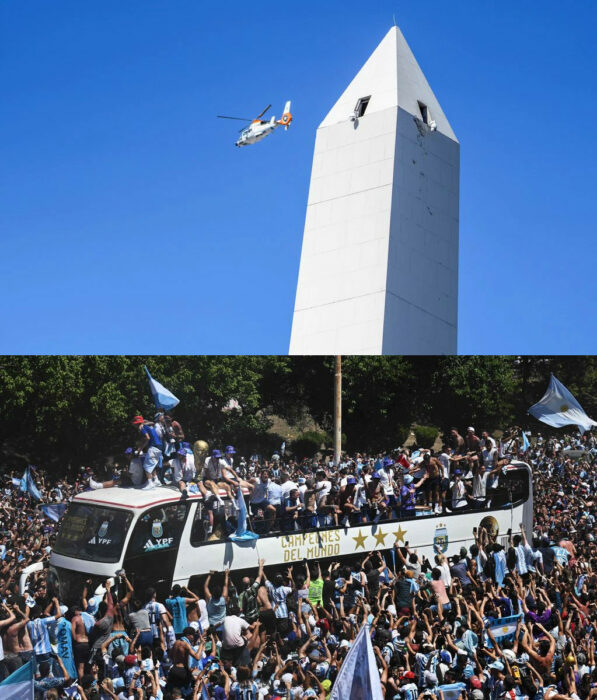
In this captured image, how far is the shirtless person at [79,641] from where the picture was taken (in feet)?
41.7

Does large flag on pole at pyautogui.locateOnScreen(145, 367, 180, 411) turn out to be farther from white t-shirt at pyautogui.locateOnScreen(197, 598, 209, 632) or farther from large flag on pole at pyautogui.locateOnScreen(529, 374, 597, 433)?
large flag on pole at pyautogui.locateOnScreen(529, 374, 597, 433)

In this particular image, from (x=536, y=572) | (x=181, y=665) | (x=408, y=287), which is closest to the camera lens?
(x=181, y=665)

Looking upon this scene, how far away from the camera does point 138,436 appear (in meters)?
13.9

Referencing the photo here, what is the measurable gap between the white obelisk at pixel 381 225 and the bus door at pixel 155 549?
580cm

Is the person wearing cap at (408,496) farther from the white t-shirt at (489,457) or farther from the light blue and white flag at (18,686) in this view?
the light blue and white flag at (18,686)

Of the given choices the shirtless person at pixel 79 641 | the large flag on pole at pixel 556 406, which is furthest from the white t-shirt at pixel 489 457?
the shirtless person at pixel 79 641

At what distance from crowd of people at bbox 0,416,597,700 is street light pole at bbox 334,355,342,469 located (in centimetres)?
13

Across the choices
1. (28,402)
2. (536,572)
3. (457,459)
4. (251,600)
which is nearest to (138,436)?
(28,402)

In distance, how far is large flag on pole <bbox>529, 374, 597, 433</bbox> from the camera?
15633mm

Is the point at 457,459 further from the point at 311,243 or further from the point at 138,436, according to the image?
the point at 311,243

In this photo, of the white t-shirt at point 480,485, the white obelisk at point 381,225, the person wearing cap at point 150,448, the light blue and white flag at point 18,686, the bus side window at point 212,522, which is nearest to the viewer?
the light blue and white flag at point 18,686

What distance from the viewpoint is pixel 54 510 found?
13.4 m

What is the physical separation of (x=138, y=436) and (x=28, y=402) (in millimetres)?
1475

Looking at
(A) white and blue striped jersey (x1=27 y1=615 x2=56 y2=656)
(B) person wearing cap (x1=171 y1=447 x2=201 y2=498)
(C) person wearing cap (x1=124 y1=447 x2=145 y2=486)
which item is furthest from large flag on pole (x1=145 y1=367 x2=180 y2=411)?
(A) white and blue striped jersey (x1=27 y1=615 x2=56 y2=656)
